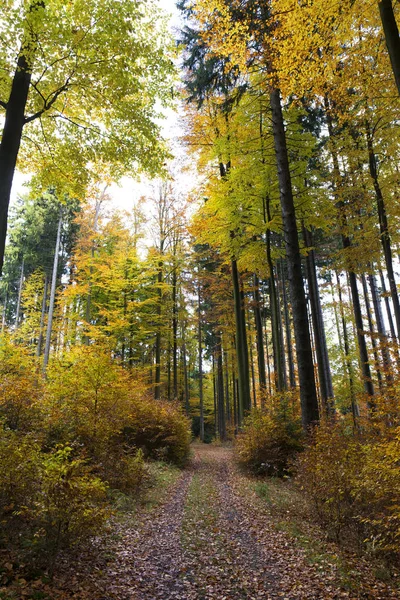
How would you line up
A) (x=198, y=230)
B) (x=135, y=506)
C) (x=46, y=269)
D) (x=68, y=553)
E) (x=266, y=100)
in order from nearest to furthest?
(x=68, y=553) < (x=135, y=506) < (x=266, y=100) < (x=198, y=230) < (x=46, y=269)

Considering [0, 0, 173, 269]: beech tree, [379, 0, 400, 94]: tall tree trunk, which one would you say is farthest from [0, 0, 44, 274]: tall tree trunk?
[379, 0, 400, 94]: tall tree trunk

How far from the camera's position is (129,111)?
7.12 metres

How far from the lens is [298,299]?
886 centimetres

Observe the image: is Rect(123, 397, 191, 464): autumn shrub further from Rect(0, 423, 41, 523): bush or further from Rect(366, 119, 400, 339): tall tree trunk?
Rect(366, 119, 400, 339): tall tree trunk

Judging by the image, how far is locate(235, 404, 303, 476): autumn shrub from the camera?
9422 mm

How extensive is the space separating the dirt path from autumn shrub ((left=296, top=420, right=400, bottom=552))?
28.4 inches

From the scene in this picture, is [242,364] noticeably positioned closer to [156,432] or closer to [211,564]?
[156,432]

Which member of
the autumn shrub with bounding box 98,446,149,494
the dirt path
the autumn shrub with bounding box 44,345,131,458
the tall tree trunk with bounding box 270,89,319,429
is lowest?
the dirt path

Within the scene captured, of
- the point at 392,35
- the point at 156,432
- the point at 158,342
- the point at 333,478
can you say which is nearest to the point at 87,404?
the point at 156,432

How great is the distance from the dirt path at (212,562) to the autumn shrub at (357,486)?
2.37 ft

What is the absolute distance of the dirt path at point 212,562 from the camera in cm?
373

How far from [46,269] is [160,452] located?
755 inches

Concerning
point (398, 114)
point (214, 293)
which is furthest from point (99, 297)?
point (398, 114)

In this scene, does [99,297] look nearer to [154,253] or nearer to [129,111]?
[154,253]
